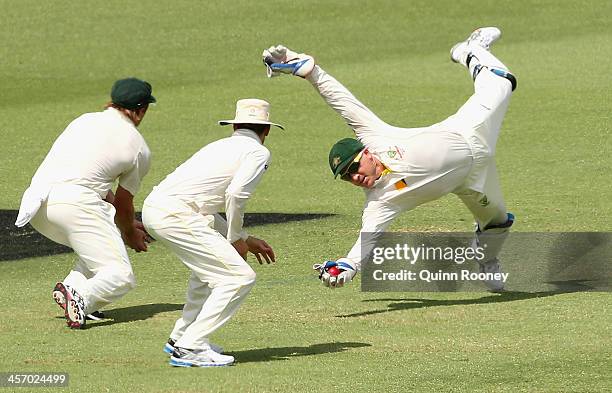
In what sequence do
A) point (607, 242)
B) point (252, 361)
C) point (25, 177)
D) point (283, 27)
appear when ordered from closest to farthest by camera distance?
point (252, 361), point (607, 242), point (25, 177), point (283, 27)

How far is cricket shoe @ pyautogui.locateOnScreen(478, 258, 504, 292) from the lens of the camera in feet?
37.5

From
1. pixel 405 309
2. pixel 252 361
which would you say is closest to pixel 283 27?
pixel 405 309

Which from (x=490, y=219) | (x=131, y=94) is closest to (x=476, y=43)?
(x=490, y=219)

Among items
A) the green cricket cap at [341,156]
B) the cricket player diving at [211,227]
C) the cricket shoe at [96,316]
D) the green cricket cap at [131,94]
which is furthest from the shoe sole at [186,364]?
the green cricket cap at [131,94]

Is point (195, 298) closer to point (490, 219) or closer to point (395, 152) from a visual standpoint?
point (395, 152)

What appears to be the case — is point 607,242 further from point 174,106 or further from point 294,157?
point 174,106

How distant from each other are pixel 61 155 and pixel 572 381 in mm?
4296

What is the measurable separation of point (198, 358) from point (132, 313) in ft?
7.28

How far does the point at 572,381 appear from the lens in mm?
8234

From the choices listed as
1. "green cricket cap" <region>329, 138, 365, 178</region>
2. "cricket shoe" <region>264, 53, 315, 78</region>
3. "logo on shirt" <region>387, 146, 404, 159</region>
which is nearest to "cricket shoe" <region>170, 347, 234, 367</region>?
"green cricket cap" <region>329, 138, 365, 178</region>

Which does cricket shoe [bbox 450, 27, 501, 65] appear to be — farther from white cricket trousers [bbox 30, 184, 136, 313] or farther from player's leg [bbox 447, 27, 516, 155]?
white cricket trousers [bbox 30, 184, 136, 313]

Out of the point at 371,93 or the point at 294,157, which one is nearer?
the point at 294,157

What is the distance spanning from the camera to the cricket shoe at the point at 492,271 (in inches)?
450

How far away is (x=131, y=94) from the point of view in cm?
1031
